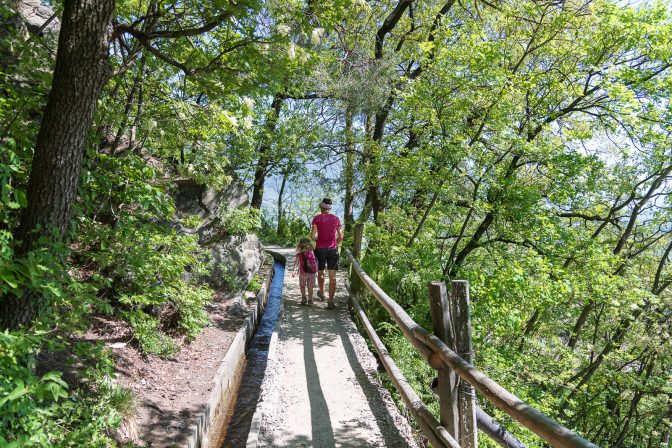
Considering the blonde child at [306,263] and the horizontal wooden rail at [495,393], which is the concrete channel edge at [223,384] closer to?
the blonde child at [306,263]

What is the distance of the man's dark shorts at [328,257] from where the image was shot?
7.62m

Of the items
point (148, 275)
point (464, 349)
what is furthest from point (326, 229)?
point (464, 349)

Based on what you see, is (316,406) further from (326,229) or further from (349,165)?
(349,165)

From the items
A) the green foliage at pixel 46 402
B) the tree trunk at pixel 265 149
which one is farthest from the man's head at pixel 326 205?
the tree trunk at pixel 265 149

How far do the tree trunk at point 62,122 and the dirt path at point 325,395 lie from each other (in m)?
2.48

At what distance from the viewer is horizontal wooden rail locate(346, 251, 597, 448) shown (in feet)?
5.82

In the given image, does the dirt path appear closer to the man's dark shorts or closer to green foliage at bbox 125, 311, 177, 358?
the man's dark shorts

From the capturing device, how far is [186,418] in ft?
15.4

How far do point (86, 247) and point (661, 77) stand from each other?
10.2 meters

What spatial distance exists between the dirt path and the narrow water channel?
708 millimetres

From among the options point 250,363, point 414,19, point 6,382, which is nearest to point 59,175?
point 6,382

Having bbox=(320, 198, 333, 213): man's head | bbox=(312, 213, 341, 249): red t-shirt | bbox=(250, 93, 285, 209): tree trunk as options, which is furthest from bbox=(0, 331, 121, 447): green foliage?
bbox=(250, 93, 285, 209): tree trunk

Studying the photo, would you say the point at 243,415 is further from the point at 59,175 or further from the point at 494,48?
the point at 494,48

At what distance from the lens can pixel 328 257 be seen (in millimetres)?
7633
